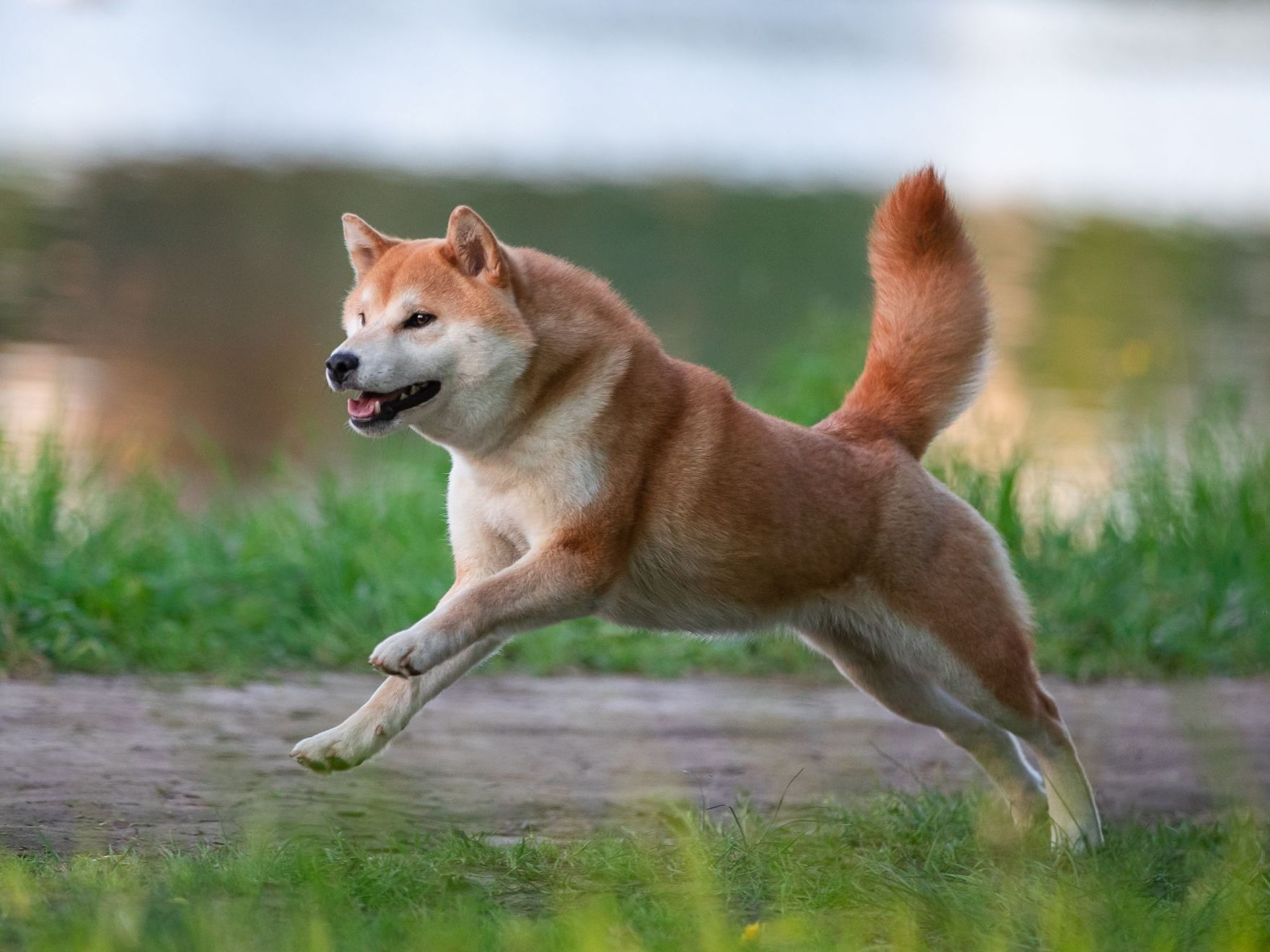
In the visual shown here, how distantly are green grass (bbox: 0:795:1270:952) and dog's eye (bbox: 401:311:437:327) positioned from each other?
1.24 m

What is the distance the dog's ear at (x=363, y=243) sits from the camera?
4246mm

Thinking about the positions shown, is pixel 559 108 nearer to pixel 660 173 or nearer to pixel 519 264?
pixel 660 173

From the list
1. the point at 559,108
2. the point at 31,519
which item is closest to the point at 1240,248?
the point at 559,108

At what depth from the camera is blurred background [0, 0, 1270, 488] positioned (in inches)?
379

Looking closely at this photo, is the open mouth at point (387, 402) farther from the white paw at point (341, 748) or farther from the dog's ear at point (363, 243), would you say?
the white paw at point (341, 748)

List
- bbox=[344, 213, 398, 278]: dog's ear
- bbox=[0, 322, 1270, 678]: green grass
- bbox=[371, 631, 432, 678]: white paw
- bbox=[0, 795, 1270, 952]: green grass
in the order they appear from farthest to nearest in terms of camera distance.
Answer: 1. bbox=[0, 322, 1270, 678]: green grass
2. bbox=[344, 213, 398, 278]: dog's ear
3. bbox=[371, 631, 432, 678]: white paw
4. bbox=[0, 795, 1270, 952]: green grass

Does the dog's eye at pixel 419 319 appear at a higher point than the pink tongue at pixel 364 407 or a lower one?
higher

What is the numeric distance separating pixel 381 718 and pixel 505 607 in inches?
18.1

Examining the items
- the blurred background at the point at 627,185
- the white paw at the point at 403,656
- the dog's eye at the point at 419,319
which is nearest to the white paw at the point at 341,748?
the white paw at the point at 403,656

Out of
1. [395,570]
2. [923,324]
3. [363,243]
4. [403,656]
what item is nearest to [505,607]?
[403,656]

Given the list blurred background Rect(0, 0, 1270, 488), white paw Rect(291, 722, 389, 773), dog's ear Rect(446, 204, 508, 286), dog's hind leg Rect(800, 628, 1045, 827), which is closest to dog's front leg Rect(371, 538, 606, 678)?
white paw Rect(291, 722, 389, 773)

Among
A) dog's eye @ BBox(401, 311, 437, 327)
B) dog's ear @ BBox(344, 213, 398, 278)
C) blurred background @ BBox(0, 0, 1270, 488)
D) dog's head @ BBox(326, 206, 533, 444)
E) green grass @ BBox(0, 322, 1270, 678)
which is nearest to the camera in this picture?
dog's head @ BBox(326, 206, 533, 444)

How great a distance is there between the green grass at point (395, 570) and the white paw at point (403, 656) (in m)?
2.05

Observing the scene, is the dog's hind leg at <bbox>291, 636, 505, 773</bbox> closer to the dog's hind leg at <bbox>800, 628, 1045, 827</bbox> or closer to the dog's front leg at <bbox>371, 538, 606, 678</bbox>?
the dog's front leg at <bbox>371, 538, 606, 678</bbox>
